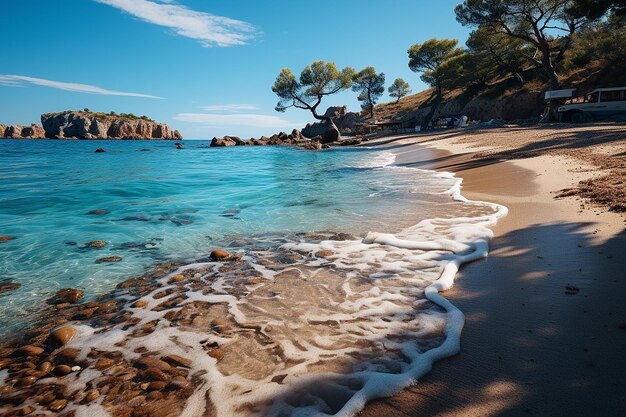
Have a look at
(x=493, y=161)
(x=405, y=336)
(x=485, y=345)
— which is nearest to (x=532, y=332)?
(x=485, y=345)

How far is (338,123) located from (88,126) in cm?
7568

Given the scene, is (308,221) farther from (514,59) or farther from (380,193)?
(514,59)

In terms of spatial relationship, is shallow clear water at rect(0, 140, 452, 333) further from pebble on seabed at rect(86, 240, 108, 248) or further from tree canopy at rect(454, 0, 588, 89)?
tree canopy at rect(454, 0, 588, 89)

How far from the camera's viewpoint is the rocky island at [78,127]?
9450 cm

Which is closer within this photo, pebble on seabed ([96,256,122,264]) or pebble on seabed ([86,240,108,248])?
pebble on seabed ([96,256,122,264])

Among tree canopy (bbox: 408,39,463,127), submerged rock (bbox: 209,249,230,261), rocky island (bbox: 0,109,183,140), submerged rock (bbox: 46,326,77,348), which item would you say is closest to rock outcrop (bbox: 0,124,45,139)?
rocky island (bbox: 0,109,183,140)

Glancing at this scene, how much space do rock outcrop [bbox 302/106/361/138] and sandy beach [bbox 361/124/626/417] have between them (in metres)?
60.7

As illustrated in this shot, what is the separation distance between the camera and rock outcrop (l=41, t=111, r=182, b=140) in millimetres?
94188

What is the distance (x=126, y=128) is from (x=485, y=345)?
386 ft

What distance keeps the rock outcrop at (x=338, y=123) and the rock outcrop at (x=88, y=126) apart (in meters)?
66.2

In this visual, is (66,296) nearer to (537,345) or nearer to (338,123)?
(537,345)

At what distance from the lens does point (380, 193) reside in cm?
962

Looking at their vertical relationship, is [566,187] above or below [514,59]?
below

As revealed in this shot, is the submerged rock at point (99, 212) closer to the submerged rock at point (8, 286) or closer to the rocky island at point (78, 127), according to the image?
the submerged rock at point (8, 286)
